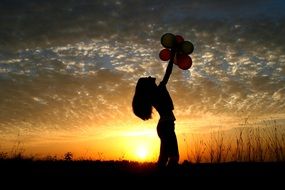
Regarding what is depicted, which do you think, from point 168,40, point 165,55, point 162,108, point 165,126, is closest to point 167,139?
point 165,126

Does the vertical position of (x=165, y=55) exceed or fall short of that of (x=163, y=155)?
it exceeds it

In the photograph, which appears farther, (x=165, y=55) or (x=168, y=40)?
(x=165, y=55)

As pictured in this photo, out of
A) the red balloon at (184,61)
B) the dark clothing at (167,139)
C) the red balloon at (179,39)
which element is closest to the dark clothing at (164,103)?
the dark clothing at (167,139)

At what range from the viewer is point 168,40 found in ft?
25.5

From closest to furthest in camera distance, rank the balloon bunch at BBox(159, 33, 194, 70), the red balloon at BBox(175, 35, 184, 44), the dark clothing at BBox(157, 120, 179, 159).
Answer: the dark clothing at BBox(157, 120, 179, 159)
the balloon bunch at BBox(159, 33, 194, 70)
the red balloon at BBox(175, 35, 184, 44)

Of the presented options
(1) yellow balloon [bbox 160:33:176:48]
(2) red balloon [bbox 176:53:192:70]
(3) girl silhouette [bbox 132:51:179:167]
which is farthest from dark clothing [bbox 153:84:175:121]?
(1) yellow balloon [bbox 160:33:176:48]

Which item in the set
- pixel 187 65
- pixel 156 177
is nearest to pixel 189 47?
pixel 187 65

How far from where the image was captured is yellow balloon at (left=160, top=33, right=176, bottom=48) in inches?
306

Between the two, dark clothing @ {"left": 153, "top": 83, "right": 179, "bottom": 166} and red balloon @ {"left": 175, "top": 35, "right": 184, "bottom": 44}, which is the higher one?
red balloon @ {"left": 175, "top": 35, "right": 184, "bottom": 44}

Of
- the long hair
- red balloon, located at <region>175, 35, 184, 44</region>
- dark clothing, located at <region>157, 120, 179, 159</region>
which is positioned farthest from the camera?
red balloon, located at <region>175, 35, 184, 44</region>

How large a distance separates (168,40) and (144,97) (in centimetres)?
138

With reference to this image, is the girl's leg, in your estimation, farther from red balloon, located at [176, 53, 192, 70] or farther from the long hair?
red balloon, located at [176, 53, 192, 70]

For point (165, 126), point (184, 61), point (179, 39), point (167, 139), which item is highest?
point (179, 39)

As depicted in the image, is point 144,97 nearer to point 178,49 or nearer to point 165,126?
point 165,126
